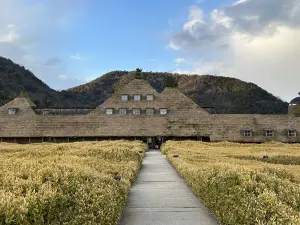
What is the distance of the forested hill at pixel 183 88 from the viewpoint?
358 ft

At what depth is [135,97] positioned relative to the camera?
60.0 m

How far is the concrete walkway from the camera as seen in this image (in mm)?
10398

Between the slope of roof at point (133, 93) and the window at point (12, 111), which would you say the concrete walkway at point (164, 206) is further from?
the window at point (12, 111)

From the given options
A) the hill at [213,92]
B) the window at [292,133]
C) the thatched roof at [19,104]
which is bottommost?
the window at [292,133]

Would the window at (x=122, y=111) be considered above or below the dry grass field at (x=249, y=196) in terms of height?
above

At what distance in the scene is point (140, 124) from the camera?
2216 inches

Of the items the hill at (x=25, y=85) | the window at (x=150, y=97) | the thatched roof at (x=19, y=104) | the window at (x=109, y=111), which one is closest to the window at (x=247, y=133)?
the window at (x=150, y=97)

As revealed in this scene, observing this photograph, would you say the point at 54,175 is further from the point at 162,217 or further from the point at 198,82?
the point at 198,82

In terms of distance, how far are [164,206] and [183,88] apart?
125642 millimetres

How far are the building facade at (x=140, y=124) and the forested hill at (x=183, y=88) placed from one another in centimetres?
4255

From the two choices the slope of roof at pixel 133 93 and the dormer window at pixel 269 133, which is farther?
the slope of roof at pixel 133 93

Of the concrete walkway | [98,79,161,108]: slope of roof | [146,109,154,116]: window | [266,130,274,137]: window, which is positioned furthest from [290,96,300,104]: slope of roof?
the concrete walkway

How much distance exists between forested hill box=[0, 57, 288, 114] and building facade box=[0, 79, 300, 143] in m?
42.6

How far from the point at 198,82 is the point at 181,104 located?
78.1m
